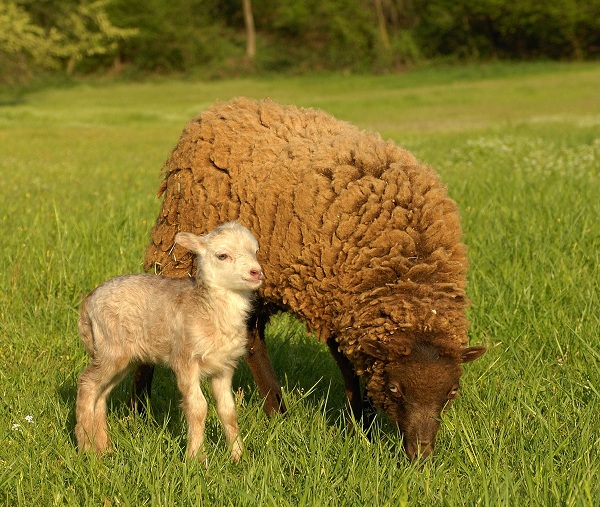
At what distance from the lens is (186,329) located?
4027 mm

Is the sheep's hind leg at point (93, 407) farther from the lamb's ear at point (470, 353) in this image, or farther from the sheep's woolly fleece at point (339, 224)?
the lamb's ear at point (470, 353)

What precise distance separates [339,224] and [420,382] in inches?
39.5

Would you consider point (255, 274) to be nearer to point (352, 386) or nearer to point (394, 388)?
point (394, 388)

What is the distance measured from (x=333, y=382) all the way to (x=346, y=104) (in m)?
30.2

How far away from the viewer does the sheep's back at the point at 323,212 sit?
14.5ft

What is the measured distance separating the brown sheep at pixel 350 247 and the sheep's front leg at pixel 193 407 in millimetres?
918

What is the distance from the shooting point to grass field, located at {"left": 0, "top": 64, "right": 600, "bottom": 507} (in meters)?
3.56

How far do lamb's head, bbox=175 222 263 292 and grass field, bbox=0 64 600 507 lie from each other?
2.48 ft

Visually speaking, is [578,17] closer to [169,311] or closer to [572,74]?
[572,74]

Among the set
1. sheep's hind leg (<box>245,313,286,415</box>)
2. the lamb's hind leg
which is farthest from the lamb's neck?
the lamb's hind leg

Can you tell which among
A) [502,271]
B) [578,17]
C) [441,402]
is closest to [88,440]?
[441,402]

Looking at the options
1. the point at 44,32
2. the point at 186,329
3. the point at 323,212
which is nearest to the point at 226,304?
the point at 186,329

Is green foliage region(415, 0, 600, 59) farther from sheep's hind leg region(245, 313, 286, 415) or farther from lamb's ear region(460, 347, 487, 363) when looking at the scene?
lamb's ear region(460, 347, 487, 363)

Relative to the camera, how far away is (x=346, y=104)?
34.8 metres
